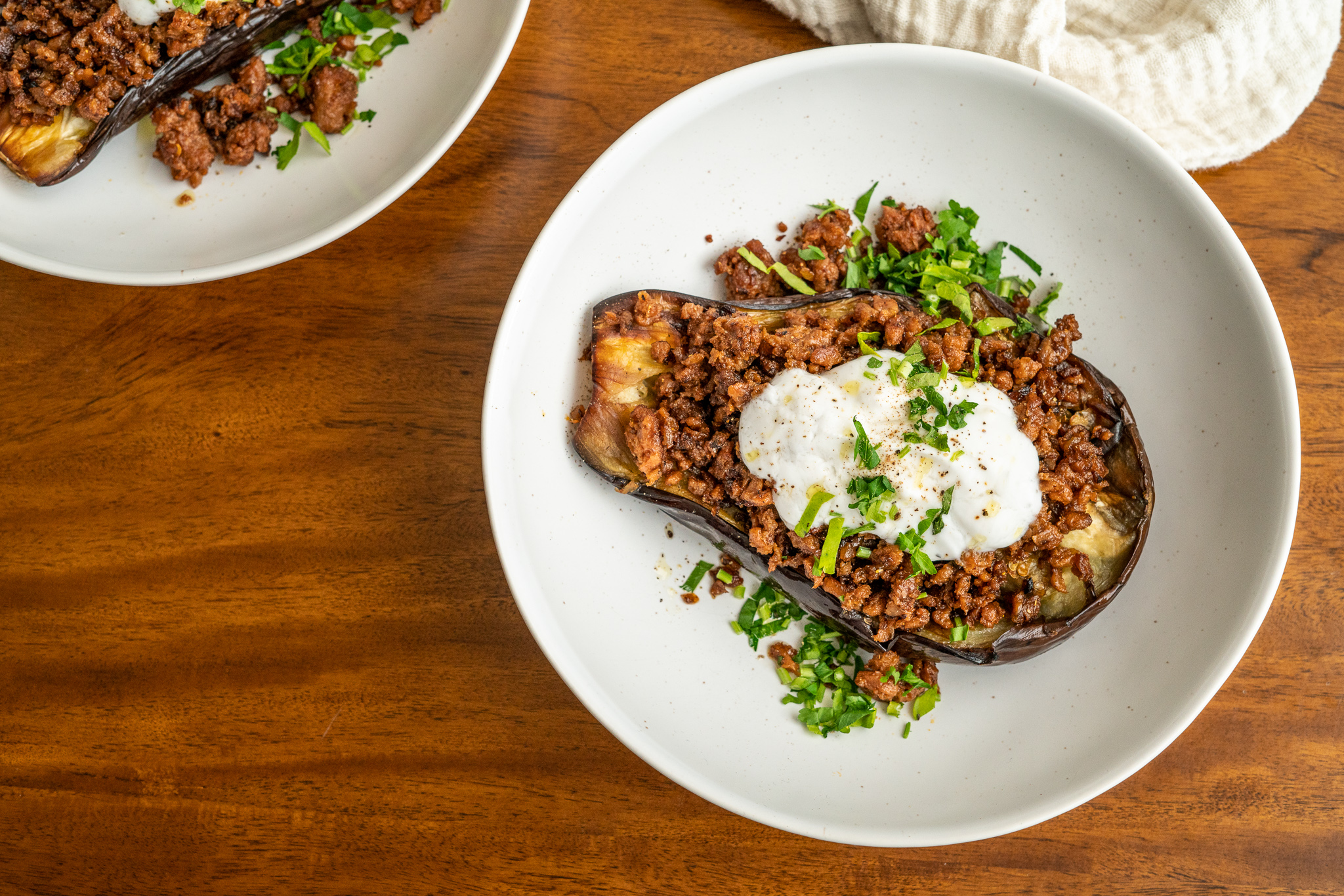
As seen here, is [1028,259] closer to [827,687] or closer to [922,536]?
[922,536]

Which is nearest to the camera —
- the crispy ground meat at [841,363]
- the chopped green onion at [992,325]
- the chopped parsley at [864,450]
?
the chopped parsley at [864,450]

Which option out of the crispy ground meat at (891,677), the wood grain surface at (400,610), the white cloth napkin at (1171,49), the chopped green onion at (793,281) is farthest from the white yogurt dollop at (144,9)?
the crispy ground meat at (891,677)

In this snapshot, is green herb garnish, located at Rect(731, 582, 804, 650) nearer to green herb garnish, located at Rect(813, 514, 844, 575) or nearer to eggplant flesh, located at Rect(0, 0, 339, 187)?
green herb garnish, located at Rect(813, 514, 844, 575)

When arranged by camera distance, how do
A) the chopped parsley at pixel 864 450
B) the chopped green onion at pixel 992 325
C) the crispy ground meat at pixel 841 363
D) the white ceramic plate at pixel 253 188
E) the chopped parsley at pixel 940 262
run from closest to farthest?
1. the chopped parsley at pixel 864 450
2. the crispy ground meat at pixel 841 363
3. the chopped green onion at pixel 992 325
4. the chopped parsley at pixel 940 262
5. the white ceramic plate at pixel 253 188

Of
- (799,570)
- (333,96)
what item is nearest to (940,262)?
(799,570)

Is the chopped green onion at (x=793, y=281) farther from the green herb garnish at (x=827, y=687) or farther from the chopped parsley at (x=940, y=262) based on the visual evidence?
the green herb garnish at (x=827, y=687)

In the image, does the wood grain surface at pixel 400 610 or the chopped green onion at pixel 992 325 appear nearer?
the chopped green onion at pixel 992 325

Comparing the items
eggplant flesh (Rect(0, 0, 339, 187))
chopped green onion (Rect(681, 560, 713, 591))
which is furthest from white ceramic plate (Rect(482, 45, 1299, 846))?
eggplant flesh (Rect(0, 0, 339, 187))
